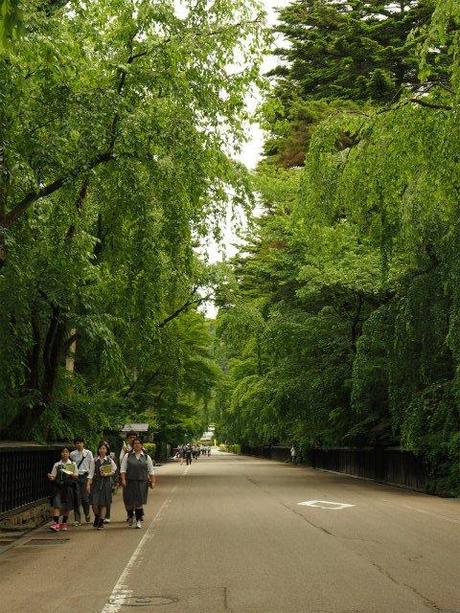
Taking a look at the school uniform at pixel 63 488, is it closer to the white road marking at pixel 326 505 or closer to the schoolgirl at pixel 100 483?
the schoolgirl at pixel 100 483

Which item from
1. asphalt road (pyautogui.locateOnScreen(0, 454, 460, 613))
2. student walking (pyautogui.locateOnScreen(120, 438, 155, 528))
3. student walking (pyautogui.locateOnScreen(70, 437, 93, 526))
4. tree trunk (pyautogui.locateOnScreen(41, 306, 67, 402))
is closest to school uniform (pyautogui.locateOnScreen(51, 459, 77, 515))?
student walking (pyautogui.locateOnScreen(70, 437, 93, 526))

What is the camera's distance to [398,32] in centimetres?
2984

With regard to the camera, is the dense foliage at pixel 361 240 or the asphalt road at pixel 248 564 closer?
the asphalt road at pixel 248 564

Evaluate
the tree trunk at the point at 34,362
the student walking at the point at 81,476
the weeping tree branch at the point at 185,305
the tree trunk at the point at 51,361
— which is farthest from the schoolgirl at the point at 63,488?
the weeping tree branch at the point at 185,305

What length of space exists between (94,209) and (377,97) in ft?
53.5

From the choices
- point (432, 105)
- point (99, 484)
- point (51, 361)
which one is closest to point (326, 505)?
point (99, 484)

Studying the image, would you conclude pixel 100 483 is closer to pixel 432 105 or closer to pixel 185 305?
pixel 432 105

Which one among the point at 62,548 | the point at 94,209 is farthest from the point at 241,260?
the point at 62,548

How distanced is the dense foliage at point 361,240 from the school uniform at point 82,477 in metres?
6.20

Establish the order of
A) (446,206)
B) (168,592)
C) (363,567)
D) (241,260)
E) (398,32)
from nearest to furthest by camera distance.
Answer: (168,592) → (363,567) → (446,206) → (398,32) → (241,260)

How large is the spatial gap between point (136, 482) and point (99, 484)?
0.91 m

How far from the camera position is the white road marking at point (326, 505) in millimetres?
21000

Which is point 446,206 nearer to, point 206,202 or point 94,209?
point 206,202

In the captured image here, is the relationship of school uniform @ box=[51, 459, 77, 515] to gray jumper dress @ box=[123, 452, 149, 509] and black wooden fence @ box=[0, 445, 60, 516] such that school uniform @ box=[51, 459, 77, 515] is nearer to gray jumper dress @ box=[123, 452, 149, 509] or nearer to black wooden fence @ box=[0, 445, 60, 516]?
black wooden fence @ box=[0, 445, 60, 516]
